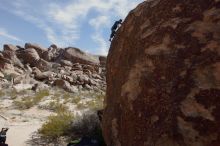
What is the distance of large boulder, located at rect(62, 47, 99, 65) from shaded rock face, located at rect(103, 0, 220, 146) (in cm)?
3292

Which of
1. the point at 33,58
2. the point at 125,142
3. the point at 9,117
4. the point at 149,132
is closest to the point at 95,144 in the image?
the point at 125,142

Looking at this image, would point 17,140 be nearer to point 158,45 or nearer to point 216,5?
point 158,45

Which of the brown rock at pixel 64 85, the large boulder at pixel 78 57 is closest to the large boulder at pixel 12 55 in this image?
the large boulder at pixel 78 57

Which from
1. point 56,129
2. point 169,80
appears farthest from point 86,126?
point 169,80

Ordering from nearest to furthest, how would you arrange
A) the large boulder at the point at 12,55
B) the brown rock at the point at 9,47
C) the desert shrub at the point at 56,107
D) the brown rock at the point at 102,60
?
the desert shrub at the point at 56,107 → the large boulder at the point at 12,55 → the brown rock at the point at 9,47 → the brown rock at the point at 102,60

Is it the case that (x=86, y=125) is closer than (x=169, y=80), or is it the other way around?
(x=169, y=80)

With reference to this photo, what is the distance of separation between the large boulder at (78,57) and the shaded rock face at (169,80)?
32916 mm

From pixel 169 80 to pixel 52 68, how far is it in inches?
1252

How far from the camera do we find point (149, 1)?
16.2ft

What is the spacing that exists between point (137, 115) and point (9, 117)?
8989 millimetres

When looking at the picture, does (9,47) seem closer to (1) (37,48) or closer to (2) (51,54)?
(1) (37,48)

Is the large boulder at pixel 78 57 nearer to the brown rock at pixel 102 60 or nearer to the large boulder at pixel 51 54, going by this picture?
the brown rock at pixel 102 60

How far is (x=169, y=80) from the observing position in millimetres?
3691

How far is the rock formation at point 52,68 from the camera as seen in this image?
1025 inches
